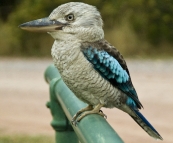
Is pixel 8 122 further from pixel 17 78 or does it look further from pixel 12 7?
pixel 12 7

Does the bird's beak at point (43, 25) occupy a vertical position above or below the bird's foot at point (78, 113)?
above

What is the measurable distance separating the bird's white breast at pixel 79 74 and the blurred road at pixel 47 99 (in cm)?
350

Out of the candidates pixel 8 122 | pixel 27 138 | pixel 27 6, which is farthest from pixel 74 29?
pixel 27 6

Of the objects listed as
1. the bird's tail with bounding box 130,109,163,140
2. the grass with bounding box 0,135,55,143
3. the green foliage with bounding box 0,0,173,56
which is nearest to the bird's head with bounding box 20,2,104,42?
the bird's tail with bounding box 130,109,163,140

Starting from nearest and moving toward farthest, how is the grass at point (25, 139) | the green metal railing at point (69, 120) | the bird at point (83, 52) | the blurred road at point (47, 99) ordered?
the green metal railing at point (69, 120) < the bird at point (83, 52) < the grass at point (25, 139) < the blurred road at point (47, 99)

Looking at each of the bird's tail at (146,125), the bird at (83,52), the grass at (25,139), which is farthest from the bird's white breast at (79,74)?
the grass at (25,139)

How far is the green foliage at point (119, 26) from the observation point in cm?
1166

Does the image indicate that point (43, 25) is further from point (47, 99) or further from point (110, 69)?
point (47, 99)

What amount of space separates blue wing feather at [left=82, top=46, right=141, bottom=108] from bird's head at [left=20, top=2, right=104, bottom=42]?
0.06 metres

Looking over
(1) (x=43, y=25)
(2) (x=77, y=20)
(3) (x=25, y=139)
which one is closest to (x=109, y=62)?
(2) (x=77, y=20)

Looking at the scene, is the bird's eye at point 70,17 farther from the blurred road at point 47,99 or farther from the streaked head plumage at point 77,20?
the blurred road at point 47,99

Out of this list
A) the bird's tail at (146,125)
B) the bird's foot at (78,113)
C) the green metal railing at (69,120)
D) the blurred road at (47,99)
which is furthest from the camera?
the blurred road at (47,99)

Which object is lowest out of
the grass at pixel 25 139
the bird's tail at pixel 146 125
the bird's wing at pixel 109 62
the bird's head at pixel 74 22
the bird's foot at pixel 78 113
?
the grass at pixel 25 139

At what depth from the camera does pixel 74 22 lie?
1.79 meters
